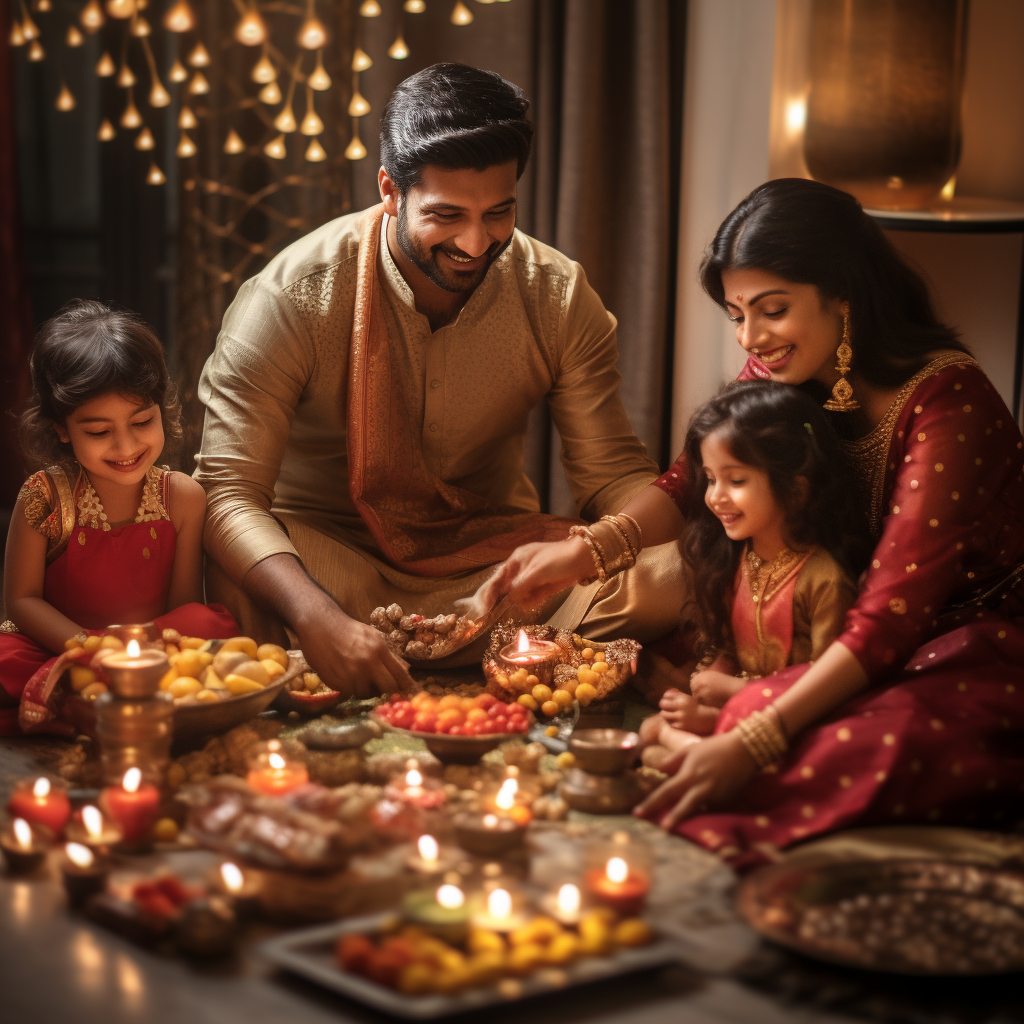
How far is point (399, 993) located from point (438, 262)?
1.89 metres

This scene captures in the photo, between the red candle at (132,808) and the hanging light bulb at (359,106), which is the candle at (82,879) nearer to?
the red candle at (132,808)

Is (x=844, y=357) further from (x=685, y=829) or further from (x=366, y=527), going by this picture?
(x=366, y=527)

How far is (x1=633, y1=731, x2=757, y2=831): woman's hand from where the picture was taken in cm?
219

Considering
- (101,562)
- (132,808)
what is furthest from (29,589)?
(132,808)

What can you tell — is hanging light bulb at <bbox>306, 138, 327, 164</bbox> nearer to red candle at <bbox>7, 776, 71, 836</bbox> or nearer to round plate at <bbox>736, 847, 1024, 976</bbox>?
red candle at <bbox>7, 776, 71, 836</bbox>

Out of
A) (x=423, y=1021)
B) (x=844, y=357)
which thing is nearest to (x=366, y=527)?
(x=844, y=357)

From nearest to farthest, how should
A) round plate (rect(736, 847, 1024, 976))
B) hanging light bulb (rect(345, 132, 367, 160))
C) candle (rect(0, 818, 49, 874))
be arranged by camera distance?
round plate (rect(736, 847, 1024, 976)) → candle (rect(0, 818, 49, 874)) → hanging light bulb (rect(345, 132, 367, 160))

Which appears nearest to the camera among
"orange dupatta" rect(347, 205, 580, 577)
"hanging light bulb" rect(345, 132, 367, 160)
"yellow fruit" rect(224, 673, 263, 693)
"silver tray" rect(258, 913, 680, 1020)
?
"silver tray" rect(258, 913, 680, 1020)

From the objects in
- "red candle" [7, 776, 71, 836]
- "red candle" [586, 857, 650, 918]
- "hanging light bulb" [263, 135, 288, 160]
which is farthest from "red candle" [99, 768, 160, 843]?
"hanging light bulb" [263, 135, 288, 160]

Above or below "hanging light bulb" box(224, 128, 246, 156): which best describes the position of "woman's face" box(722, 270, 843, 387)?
below

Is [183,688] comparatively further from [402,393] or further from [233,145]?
[233,145]

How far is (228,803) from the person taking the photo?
200cm

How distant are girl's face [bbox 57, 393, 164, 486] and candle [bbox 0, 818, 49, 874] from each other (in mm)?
1014

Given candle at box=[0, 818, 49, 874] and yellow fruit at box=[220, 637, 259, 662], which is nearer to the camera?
candle at box=[0, 818, 49, 874]
